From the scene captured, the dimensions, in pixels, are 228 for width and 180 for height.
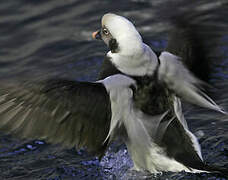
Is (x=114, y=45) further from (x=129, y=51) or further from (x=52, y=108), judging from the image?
(x=52, y=108)

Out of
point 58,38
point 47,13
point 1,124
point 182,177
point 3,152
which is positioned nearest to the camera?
point 1,124

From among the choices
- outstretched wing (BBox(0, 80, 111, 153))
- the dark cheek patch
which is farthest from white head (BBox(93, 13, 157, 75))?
outstretched wing (BBox(0, 80, 111, 153))

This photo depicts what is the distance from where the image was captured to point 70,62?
16.7ft

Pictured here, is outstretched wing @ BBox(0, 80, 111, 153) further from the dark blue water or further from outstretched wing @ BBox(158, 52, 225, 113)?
outstretched wing @ BBox(158, 52, 225, 113)

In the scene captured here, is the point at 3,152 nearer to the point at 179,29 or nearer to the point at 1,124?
the point at 1,124

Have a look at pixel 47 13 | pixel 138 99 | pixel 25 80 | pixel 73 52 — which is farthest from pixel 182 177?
pixel 47 13

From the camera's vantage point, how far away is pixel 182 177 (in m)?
3.14

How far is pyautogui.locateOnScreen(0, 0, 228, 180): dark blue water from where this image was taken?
141 inches

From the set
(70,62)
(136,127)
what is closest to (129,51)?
(136,127)

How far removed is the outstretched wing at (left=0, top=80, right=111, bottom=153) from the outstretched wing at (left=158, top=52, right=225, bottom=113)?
16.4 inches

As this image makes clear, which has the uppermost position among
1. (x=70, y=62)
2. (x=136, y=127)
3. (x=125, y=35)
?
(x=125, y=35)

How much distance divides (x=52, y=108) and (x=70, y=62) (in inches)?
96.0

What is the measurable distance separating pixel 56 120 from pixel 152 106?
58cm

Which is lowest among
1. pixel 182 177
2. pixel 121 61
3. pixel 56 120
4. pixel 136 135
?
pixel 182 177
